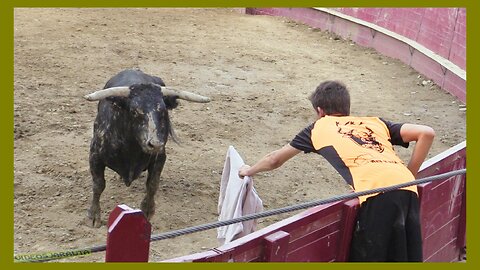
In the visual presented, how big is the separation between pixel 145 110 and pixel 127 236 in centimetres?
235

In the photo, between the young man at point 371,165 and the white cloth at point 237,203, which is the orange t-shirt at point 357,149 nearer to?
the young man at point 371,165

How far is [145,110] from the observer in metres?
4.65

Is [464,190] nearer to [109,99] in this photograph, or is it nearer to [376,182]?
[376,182]

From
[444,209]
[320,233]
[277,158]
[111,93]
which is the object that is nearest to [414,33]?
[444,209]

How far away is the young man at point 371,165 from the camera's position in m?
3.36

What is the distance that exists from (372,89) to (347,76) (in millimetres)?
627

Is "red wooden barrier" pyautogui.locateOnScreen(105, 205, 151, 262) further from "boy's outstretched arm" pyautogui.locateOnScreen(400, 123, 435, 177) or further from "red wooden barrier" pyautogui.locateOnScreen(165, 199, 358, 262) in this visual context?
"boy's outstretched arm" pyautogui.locateOnScreen(400, 123, 435, 177)

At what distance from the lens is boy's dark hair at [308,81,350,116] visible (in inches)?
142

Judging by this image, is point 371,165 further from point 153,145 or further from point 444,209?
point 153,145

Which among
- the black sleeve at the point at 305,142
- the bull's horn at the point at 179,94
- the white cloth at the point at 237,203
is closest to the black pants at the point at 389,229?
the black sleeve at the point at 305,142

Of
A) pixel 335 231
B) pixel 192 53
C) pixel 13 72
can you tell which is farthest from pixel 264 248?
pixel 192 53

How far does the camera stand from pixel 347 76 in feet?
31.0

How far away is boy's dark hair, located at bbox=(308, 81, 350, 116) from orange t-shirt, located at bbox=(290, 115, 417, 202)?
5cm

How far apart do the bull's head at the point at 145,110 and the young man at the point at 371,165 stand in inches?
44.9
